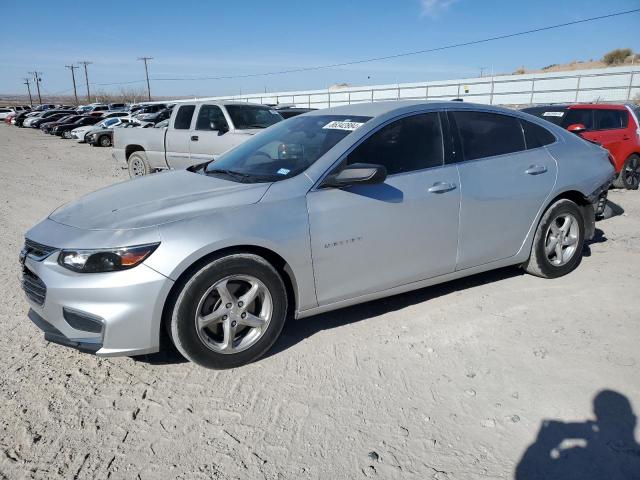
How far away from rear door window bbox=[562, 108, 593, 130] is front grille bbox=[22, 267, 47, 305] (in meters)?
9.36

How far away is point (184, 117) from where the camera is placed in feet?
33.8

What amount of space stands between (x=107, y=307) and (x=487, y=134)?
3.29 m

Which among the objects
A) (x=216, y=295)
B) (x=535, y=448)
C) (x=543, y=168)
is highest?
(x=543, y=168)

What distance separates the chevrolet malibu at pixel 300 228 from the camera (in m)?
2.92

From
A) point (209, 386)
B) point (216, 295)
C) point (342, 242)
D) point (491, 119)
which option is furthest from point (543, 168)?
point (209, 386)

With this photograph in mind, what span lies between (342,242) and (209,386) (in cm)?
128

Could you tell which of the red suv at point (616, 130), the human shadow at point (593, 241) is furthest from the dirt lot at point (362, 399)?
the red suv at point (616, 130)

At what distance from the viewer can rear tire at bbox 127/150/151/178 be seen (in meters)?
10.9

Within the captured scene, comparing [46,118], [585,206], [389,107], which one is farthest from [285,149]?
[46,118]

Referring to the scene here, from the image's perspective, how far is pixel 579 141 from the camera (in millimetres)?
4871

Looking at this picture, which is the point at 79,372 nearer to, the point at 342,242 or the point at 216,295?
the point at 216,295

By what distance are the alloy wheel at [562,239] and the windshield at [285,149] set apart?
2.20m

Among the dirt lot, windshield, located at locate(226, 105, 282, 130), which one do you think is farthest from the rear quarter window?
windshield, located at locate(226, 105, 282, 130)

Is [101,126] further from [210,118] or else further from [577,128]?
[577,128]
